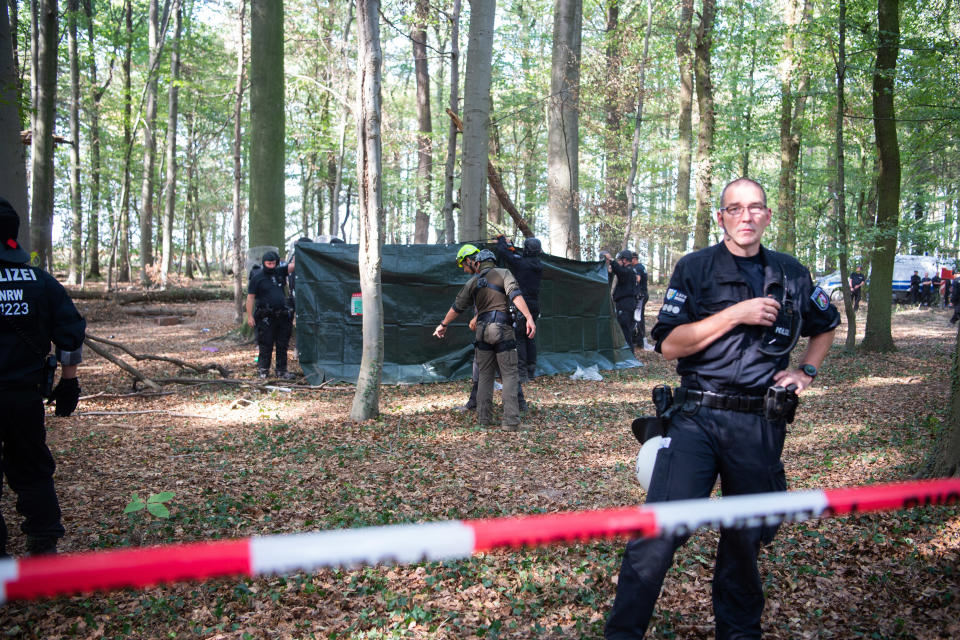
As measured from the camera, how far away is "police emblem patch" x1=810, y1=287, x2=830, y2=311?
9.08 ft

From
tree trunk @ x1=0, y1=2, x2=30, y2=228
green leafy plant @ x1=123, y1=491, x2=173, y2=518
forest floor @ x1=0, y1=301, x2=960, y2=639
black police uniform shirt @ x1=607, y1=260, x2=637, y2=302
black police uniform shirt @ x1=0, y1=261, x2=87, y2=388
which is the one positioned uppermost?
tree trunk @ x1=0, y1=2, x2=30, y2=228

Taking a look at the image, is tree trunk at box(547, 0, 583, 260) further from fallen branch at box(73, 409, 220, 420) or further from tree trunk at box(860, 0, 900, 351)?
fallen branch at box(73, 409, 220, 420)

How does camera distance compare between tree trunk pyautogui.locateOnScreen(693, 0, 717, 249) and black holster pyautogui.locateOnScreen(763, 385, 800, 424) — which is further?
tree trunk pyautogui.locateOnScreen(693, 0, 717, 249)

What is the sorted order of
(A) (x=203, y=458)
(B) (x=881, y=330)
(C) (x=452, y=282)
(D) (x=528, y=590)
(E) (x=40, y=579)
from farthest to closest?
(B) (x=881, y=330)
(C) (x=452, y=282)
(A) (x=203, y=458)
(D) (x=528, y=590)
(E) (x=40, y=579)

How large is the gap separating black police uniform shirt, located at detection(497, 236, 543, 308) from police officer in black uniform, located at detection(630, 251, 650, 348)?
3.82 meters

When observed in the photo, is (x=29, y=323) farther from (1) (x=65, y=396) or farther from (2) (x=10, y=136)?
(2) (x=10, y=136)

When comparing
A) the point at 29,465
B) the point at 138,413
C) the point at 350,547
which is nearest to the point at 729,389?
the point at 350,547

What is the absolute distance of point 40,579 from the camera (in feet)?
4.32

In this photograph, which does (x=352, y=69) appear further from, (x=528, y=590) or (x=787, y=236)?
(x=528, y=590)

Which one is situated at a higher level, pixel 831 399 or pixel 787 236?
pixel 787 236

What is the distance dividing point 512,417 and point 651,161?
769 inches

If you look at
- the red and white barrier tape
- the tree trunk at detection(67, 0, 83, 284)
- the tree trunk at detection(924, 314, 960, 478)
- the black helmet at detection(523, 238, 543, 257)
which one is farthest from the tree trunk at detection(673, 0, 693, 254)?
the red and white barrier tape

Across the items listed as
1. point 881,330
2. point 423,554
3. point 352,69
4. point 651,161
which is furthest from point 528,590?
point 651,161

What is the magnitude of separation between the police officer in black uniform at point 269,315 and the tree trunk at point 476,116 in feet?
10.3
